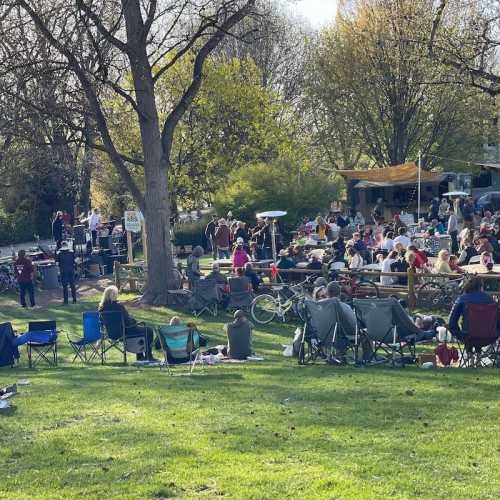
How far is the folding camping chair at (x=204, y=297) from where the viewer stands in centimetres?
2027

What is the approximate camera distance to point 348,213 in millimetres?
41719

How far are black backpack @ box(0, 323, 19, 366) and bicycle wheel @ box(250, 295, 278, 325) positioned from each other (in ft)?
19.3

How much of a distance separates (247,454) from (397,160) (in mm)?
39356

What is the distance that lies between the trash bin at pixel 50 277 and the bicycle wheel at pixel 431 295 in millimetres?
11566

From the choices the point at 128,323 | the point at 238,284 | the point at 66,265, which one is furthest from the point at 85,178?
the point at 128,323

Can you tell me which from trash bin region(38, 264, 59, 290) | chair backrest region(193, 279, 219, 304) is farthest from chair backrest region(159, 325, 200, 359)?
trash bin region(38, 264, 59, 290)

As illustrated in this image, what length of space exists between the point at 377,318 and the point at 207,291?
757 centimetres

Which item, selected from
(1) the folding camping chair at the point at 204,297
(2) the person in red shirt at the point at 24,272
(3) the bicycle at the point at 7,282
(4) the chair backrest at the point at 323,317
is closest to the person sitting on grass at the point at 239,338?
(4) the chair backrest at the point at 323,317

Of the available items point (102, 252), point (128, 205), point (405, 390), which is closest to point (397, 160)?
point (128, 205)

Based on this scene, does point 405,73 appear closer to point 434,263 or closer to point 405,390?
point 434,263

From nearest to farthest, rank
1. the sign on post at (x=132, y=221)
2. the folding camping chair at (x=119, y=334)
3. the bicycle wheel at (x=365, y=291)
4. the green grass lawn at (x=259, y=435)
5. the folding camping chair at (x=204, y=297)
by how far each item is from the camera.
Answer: the green grass lawn at (x=259, y=435), the folding camping chair at (x=119, y=334), the bicycle wheel at (x=365, y=291), the folding camping chair at (x=204, y=297), the sign on post at (x=132, y=221)

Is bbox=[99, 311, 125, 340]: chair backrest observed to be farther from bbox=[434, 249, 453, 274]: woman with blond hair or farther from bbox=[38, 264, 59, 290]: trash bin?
bbox=[38, 264, 59, 290]: trash bin

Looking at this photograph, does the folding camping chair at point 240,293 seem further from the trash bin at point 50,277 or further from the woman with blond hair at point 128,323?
the trash bin at point 50,277

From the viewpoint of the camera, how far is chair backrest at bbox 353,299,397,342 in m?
13.2
